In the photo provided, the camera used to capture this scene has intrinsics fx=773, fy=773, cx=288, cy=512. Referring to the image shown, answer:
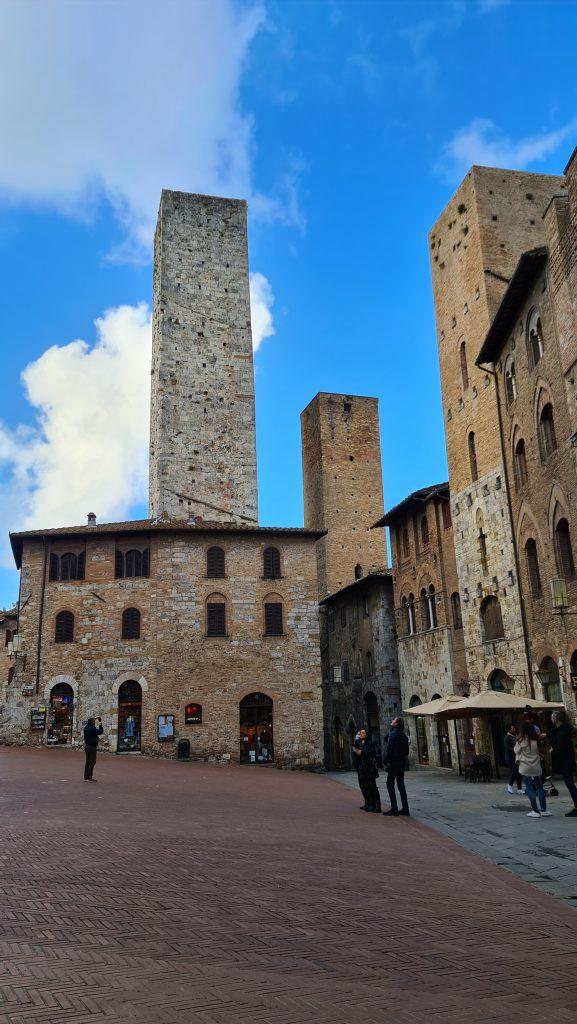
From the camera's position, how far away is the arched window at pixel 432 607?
28062 millimetres

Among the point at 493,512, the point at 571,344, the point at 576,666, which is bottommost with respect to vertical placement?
the point at 576,666

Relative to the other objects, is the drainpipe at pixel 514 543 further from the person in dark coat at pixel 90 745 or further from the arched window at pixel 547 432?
the person in dark coat at pixel 90 745

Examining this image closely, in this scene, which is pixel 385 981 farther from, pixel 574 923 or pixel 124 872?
pixel 124 872

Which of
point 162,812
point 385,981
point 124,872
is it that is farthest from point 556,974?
point 162,812

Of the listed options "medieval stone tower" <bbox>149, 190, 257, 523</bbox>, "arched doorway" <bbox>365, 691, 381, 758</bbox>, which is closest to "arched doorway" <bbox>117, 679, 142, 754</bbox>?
"medieval stone tower" <bbox>149, 190, 257, 523</bbox>

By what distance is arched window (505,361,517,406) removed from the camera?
71.4 feet

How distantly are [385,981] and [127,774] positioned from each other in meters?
16.1

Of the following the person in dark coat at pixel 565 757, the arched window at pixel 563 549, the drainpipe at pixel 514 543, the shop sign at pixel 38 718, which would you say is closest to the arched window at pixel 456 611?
the drainpipe at pixel 514 543

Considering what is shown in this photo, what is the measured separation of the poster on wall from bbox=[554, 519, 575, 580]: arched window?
15.2 m

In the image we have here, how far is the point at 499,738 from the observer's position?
2286cm

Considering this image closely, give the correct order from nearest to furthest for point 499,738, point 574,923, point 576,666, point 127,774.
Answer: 1. point 574,923
2. point 576,666
3. point 127,774
4. point 499,738

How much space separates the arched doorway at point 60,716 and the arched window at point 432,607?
43.5 feet

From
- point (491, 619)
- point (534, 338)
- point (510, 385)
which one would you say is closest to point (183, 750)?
point (491, 619)

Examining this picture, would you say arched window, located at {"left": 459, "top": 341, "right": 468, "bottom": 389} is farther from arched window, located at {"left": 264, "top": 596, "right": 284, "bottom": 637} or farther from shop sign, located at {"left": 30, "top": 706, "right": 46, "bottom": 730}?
shop sign, located at {"left": 30, "top": 706, "right": 46, "bottom": 730}
